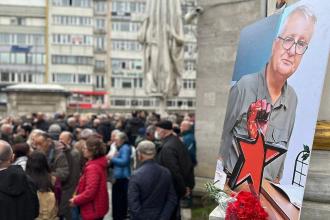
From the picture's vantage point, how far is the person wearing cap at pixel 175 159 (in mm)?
8273

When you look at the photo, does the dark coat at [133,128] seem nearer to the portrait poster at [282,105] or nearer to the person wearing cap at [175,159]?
the person wearing cap at [175,159]

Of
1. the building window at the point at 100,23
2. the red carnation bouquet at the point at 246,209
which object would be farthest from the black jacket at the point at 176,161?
the building window at the point at 100,23

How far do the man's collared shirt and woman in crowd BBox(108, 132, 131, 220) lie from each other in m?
5.32

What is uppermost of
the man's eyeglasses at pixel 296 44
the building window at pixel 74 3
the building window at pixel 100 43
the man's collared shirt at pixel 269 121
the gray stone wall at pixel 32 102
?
the building window at pixel 74 3

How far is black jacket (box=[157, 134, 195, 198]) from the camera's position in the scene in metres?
8.27

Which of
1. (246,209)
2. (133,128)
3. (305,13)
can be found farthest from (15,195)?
(133,128)

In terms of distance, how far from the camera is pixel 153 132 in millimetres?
11078

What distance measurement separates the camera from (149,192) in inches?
265

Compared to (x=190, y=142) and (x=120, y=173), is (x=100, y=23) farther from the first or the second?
(x=120, y=173)

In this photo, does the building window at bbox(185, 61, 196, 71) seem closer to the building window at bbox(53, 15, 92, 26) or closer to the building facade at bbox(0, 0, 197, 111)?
the building facade at bbox(0, 0, 197, 111)

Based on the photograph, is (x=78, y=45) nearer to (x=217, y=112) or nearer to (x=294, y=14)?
(x=217, y=112)

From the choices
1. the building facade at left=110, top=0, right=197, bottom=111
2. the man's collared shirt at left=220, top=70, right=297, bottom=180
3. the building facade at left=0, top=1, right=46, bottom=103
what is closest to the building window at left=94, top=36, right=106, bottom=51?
the building facade at left=110, top=0, right=197, bottom=111

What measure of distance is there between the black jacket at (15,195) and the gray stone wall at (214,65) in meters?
5.83

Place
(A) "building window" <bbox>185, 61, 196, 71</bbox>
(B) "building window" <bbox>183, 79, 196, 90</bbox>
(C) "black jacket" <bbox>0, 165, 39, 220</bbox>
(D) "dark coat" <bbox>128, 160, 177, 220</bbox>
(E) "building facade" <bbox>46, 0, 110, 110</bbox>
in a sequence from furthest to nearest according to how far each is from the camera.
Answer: (B) "building window" <bbox>183, 79, 196, 90</bbox>
(A) "building window" <bbox>185, 61, 196, 71</bbox>
(E) "building facade" <bbox>46, 0, 110, 110</bbox>
(D) "dark coat" <bbox>128, 160, 177, 220</bbox>
(C) "black jacket" <bbox>0, 165, 39, 220</bbox>
